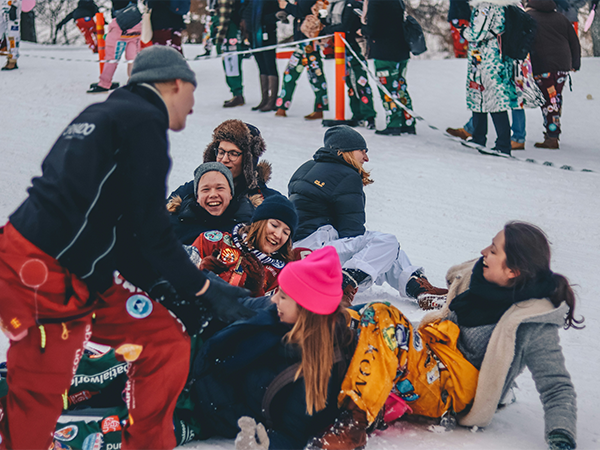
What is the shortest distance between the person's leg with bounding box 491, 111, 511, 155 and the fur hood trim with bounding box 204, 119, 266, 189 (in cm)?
339

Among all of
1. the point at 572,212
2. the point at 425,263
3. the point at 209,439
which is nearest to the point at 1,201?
the point at 425,263

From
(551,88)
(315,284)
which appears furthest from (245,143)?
(551,88)

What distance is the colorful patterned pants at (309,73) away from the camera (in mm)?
8047

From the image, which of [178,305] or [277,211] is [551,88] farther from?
[178,305]

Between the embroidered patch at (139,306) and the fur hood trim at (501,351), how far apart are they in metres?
1.21

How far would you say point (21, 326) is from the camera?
6.21 feet

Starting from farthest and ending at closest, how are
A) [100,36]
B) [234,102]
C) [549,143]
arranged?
[100,36]
[234,102]
[549,143]

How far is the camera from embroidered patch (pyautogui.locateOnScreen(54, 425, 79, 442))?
2.25 metres

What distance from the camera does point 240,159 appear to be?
4.02 metres

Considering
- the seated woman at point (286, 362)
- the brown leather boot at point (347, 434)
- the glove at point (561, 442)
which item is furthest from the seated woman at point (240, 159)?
the glove at point (561, 442)

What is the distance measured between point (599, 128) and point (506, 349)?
7.17 meters

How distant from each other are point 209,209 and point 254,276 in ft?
1.85

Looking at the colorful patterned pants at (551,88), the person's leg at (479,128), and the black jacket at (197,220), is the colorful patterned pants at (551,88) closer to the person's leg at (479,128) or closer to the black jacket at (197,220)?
the person's leg at (479,128)

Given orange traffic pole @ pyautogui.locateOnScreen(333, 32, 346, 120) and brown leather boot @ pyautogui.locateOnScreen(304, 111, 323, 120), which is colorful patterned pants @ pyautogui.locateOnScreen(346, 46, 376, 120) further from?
brown leather boot @ pyautogui.locateOnScreen(304, 111, 323, 120)
